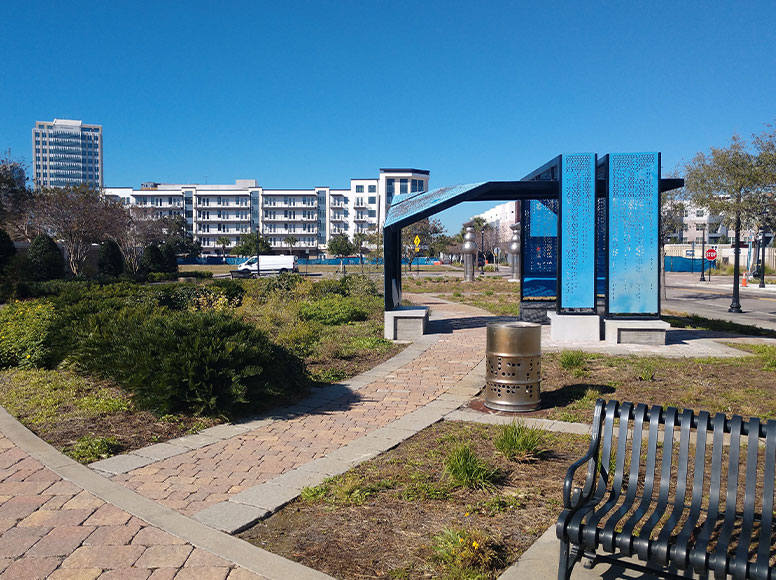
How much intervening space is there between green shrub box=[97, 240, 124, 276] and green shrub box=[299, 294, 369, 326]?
74.1 feet

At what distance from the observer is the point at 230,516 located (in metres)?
4.00

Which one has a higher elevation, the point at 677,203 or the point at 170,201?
the point at 170,201

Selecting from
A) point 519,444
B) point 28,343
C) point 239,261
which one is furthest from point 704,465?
point 239,261

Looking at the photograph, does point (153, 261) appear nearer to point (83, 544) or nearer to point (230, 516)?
point (230, 516)

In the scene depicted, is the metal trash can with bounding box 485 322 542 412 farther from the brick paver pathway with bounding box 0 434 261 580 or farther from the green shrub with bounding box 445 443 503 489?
the brick paver pathway with bounding box 0 434 261 580

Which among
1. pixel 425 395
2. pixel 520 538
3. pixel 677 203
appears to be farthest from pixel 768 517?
pixel 677 203

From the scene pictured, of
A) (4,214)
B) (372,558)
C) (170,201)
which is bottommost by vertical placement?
(372,558)

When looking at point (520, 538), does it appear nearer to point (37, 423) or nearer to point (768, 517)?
point (768, 517)

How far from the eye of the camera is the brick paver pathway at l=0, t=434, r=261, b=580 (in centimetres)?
327

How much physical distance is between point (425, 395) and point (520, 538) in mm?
3929

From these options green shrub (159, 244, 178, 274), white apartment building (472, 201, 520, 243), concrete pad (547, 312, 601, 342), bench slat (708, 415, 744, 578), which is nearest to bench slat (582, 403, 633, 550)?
bench slat (708, 415, 744, 578)

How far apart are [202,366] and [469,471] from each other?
3.14 meters

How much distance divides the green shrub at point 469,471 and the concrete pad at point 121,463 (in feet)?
8.11

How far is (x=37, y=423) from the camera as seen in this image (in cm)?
626
